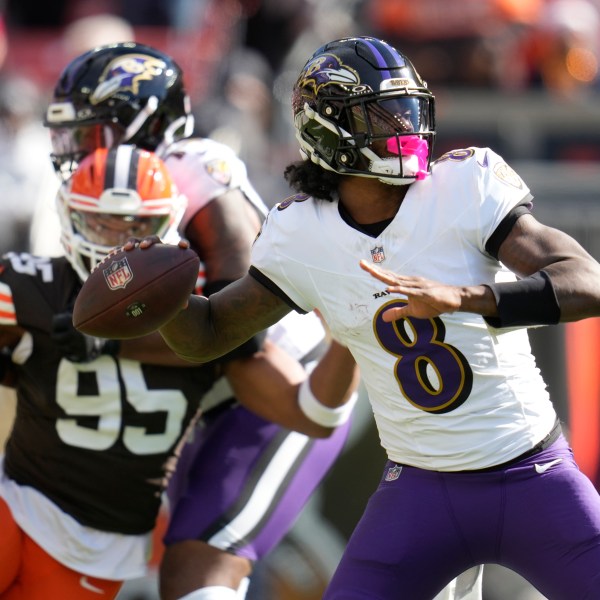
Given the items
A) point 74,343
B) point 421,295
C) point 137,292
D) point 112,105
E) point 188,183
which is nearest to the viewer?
point 421,295

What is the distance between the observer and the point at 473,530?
3.18m

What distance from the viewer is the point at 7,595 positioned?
153 inches

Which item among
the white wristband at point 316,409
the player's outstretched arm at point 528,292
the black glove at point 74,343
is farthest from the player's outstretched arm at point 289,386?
the player's outstretched arm at point 528,292

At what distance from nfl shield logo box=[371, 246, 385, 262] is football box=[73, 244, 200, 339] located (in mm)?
449

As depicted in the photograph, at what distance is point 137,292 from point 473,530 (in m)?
1.03

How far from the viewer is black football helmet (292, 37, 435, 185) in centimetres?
319

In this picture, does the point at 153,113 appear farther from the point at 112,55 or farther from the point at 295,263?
the point at 295,263

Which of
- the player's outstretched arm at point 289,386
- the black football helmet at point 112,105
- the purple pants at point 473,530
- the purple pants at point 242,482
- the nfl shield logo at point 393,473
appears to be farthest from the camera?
the black football helmet at point 112,105

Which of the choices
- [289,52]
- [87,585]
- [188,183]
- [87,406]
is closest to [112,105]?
[188,183]

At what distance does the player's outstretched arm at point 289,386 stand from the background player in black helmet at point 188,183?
0.06 metres

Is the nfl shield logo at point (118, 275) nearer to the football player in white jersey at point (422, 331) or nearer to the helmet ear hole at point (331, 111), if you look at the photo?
the football player in white jersey at point (422, 331)

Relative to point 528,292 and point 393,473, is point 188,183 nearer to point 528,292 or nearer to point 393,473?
point 393,473

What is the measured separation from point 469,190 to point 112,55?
1.77 m

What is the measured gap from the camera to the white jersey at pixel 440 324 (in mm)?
3143
